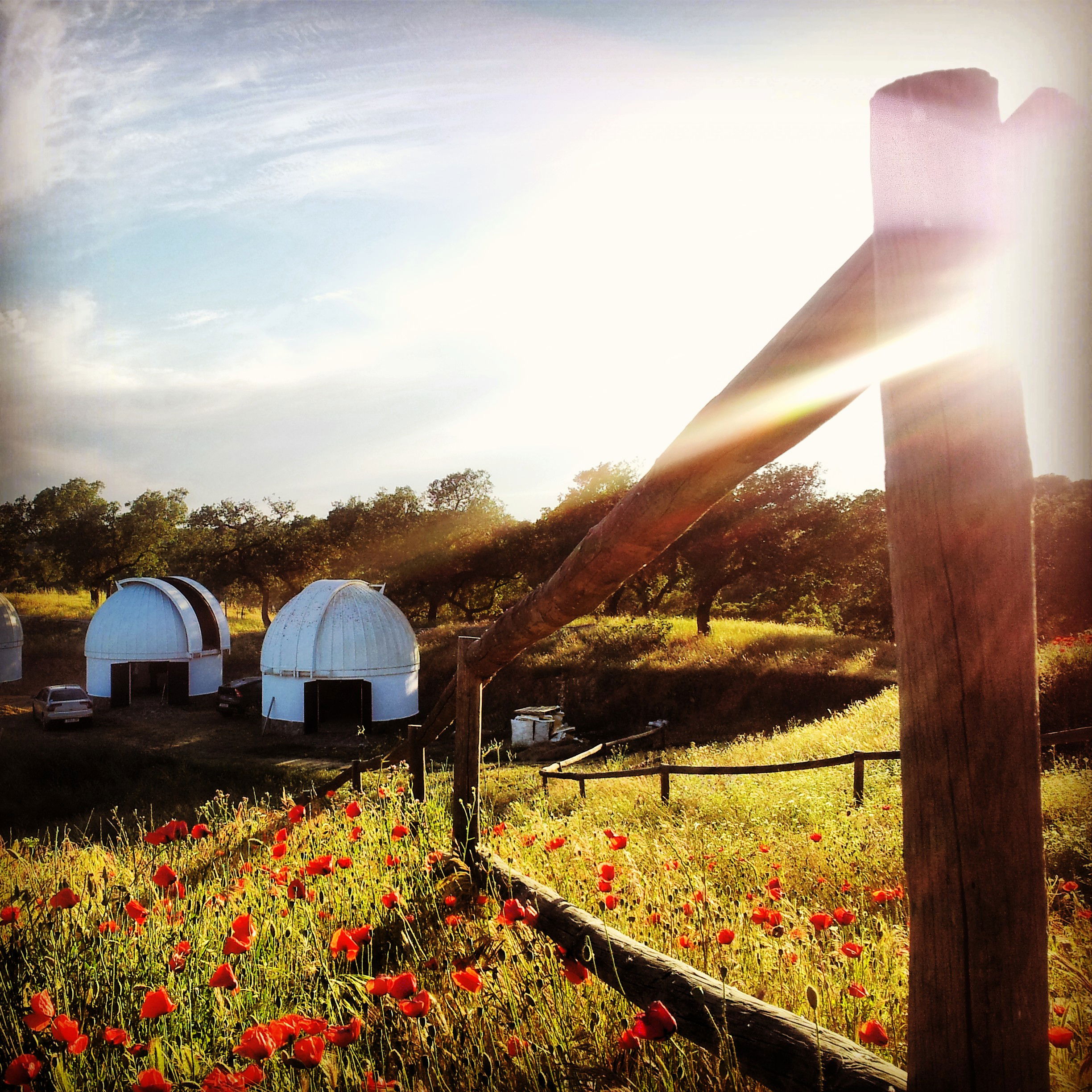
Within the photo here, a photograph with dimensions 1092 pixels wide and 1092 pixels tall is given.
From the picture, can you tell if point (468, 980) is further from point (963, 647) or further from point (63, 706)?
point (63, 706)

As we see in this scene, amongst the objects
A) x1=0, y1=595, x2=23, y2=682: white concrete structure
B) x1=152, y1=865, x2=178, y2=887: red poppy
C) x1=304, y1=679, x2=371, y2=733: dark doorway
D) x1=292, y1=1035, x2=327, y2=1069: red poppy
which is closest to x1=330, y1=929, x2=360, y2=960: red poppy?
x1=292, y1=1035, x2=327, y2=1069: red poppy

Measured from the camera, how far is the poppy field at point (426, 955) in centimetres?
185

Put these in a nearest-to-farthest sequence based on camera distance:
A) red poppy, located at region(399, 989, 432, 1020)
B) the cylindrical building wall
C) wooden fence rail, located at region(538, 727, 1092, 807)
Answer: red poppy, located at region(399, 989, 432, 1020)
wooden fence rail, located at region(538, 727, 1092, 807)
the cylindrical building wall

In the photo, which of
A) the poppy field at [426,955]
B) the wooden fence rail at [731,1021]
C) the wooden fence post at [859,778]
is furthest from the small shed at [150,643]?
the wooden fence rail at [731,1021]

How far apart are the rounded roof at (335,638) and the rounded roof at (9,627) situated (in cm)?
1213

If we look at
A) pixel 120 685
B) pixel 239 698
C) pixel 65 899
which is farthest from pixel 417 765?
pixel 120 685

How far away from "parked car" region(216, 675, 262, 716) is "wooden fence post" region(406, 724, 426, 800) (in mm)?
18614

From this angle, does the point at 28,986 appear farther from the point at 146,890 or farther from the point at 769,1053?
the point at 769,1053

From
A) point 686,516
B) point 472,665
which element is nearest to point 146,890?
point 472,665

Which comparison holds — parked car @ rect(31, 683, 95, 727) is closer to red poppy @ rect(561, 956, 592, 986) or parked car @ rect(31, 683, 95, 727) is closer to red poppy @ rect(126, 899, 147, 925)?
red poppy @ rect(126, 899, 147, 925)

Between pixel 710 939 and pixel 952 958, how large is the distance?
5.57 ft

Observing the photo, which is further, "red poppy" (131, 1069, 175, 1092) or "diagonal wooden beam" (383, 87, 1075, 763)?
"red poppy" (131, 1069, 175, 1092)

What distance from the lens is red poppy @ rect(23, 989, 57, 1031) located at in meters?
1.82

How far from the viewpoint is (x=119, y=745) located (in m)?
17.4
